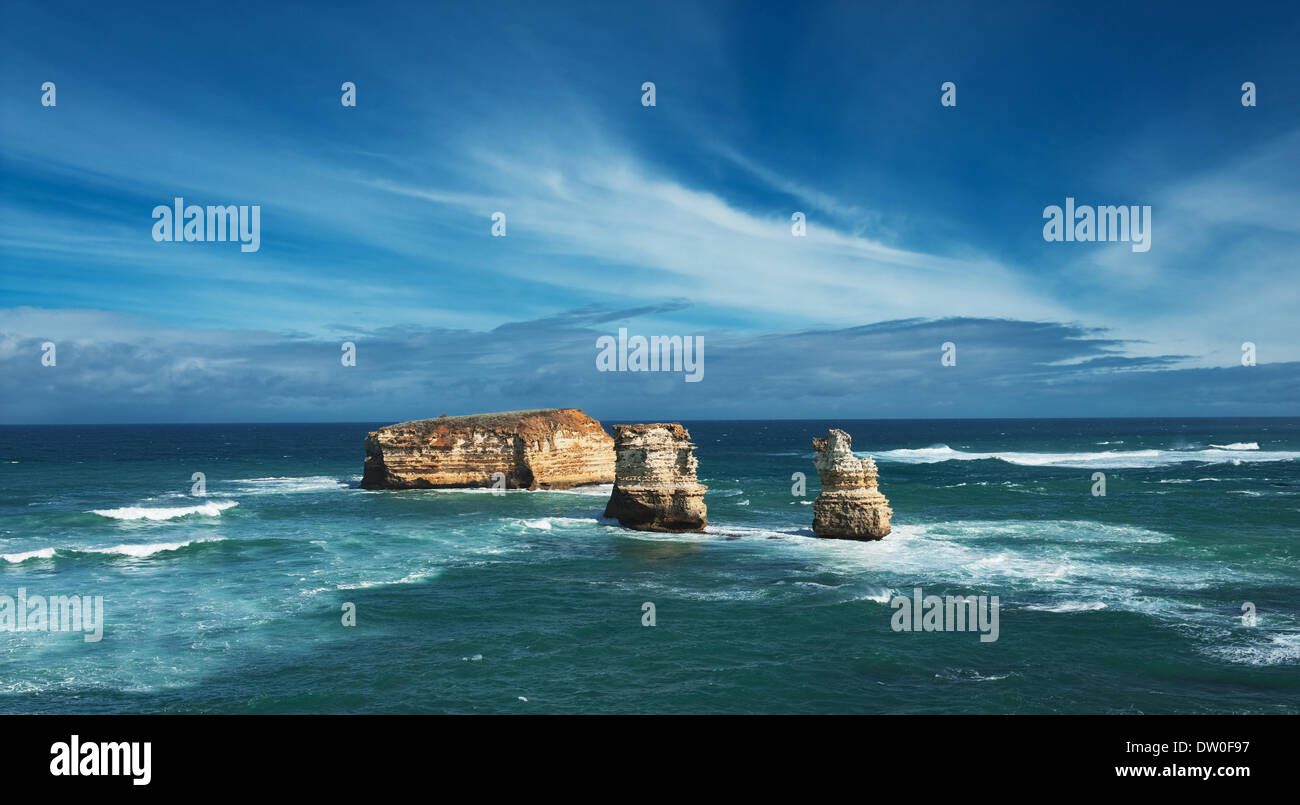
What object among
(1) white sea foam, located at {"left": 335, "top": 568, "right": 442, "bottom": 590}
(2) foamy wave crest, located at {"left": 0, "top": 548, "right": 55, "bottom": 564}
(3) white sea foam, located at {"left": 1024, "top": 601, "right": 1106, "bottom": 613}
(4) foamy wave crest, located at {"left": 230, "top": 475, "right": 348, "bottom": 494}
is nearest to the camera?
(3) white sea foam, located at {"left": 1024, "top": 601, "right": 1106, "bottom": 613}

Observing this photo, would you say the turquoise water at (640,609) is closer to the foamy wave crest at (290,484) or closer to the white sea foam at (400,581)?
the white sea foam at (400,581)

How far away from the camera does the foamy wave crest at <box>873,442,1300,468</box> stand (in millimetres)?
85562

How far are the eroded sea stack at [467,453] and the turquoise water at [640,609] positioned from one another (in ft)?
27.3

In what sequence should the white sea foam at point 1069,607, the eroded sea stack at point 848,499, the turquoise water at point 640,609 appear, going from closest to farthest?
1. the turquoise water at point 640,609
2. the white sea foam at point 1069,607
3. the eroded sea stack at point 848,499

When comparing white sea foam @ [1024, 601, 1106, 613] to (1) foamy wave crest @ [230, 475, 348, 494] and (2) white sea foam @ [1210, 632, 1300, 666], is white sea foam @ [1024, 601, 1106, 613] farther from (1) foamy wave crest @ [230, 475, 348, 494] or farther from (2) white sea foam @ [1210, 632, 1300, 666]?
(1) foamy wave crest @ [230, 475, 348, 494]

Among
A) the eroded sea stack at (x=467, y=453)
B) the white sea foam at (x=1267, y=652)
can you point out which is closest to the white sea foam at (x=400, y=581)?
the white sea foam at (x=1267, y=652)

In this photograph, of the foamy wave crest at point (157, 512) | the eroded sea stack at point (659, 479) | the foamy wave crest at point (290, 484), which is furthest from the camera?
the foamy wave crest at point (290, 484)

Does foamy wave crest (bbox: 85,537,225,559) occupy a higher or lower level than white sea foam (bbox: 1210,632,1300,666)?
higher

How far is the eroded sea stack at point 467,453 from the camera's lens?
58.0m

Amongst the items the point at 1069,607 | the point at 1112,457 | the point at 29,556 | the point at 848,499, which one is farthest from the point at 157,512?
the point at 1112,457

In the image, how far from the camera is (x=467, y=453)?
58.5 m

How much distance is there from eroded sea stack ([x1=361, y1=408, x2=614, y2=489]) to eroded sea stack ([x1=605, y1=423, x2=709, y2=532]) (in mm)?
20253

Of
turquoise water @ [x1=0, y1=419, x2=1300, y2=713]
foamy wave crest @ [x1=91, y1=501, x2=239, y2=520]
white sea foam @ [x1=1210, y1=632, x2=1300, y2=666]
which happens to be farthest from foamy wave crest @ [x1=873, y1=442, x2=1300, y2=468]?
foamy wave crest @ [x1=91, y1=501, x2=239, y2=520]
